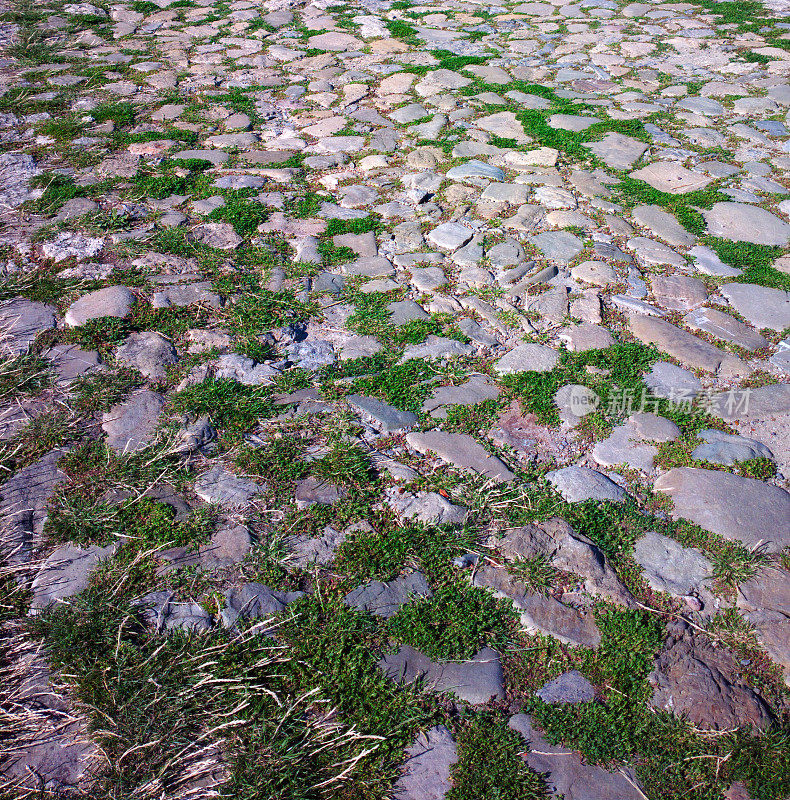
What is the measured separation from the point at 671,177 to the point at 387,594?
3976 millimetres

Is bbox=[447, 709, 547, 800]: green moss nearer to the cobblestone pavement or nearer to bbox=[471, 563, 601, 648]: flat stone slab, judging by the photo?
the cobblestone pavement

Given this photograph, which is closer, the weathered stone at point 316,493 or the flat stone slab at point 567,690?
the flat stone slab at point 567,690

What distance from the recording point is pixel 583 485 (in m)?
2.55

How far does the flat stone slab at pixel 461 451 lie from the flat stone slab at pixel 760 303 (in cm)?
178

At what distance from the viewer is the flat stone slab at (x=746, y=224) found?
4.04m

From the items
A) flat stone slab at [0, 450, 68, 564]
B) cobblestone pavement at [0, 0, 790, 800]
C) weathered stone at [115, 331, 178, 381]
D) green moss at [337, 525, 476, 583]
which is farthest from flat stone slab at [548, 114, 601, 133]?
flat stone slab at [0, 450, 68, 564]

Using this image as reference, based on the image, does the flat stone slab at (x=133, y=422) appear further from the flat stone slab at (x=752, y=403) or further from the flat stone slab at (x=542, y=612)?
the flat stone slab at (x=752, y=403)

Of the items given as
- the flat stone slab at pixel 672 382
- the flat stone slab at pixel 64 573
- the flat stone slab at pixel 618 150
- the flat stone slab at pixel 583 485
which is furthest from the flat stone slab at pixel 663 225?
the flat stone slab at pixel 64 573

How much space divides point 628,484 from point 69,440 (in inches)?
89.0

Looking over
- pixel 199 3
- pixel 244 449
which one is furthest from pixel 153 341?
pixel 199 3

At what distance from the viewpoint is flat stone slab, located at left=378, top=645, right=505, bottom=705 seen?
6.27 feet

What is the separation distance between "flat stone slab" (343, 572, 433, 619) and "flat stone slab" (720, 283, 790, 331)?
239 cm

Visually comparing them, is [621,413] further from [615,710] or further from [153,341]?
[153,341]

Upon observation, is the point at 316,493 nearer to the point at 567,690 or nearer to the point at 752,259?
the point at 567,690
